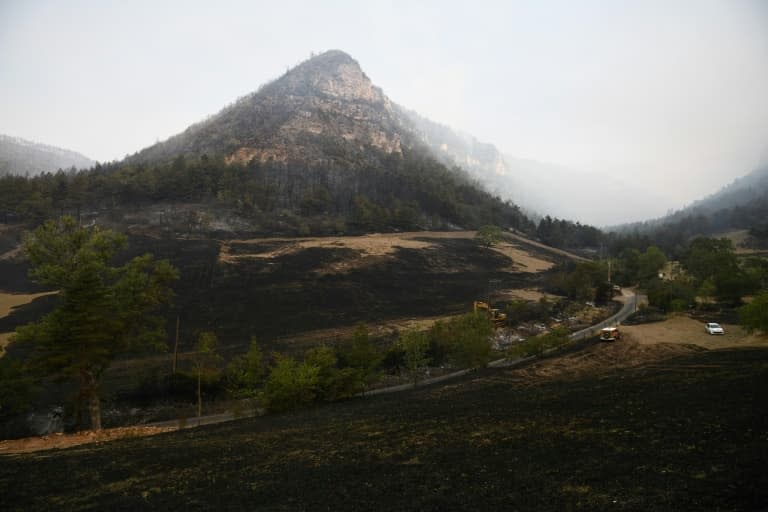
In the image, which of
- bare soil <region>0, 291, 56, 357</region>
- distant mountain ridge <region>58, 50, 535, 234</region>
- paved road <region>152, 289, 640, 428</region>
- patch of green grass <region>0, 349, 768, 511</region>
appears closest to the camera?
patch of green grass <region>0, 349, 768, 511</region>

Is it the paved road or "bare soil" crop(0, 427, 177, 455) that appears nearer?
"bare soil" crop(0, 427, 177, 455)

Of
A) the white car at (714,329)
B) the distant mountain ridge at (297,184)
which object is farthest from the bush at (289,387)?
the distant mountain ridge at (297,184)

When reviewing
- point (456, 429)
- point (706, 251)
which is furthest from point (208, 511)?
point (706, 251)

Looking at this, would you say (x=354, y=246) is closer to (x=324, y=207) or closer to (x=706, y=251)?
(x=324, y=207)

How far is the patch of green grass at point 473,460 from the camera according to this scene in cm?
1074

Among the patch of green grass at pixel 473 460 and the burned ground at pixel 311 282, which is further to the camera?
the burned ground at pixel 311 282

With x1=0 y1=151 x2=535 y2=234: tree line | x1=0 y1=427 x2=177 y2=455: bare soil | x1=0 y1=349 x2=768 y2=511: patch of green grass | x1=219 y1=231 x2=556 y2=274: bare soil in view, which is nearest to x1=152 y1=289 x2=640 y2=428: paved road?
x1=0 y1=427 x2=177 y2=455: bare soil

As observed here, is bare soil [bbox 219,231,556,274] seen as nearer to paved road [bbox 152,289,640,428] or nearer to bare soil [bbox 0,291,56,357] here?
bare soil [bbox 0,291,56,357]

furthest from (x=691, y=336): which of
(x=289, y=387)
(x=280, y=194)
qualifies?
(x=280, y=194)

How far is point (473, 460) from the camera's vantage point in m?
14.3

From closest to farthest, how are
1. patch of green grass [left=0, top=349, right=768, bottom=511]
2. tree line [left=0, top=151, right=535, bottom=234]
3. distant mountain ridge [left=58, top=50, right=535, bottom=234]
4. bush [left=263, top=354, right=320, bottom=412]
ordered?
patch of green grass [left=0, top=349, right=768, bottom=511], bush [left=263, top=354, right=320, bottom=412], tree line [left=0, top=151, right=535, bottom=234], distant mountain ridge [left=58, top=50, right=535, bottom=234]

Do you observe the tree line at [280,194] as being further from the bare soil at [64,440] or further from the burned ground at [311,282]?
the bare soil at [64,440]

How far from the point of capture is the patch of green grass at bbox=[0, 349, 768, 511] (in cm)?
1074

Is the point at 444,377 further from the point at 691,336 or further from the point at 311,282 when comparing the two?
the point at 311,282
